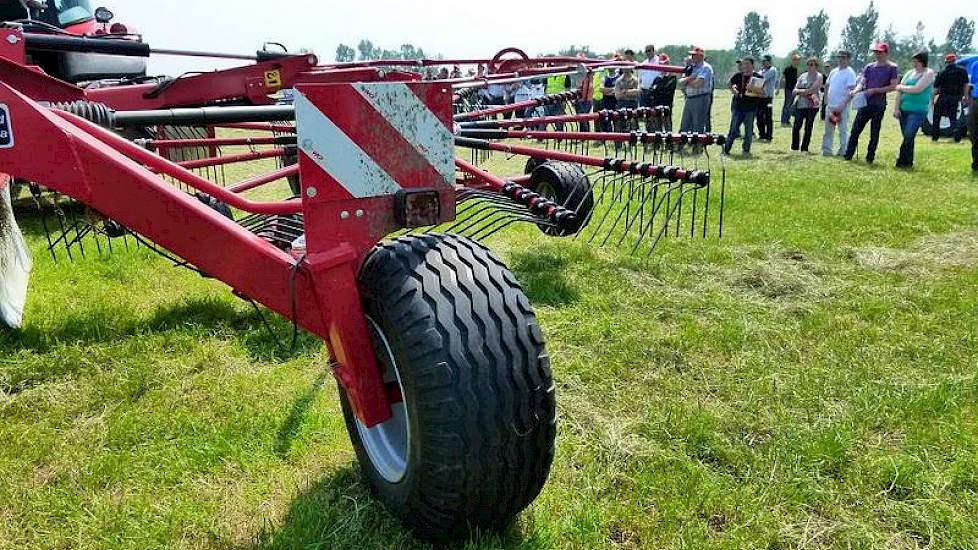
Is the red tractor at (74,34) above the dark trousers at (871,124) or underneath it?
above

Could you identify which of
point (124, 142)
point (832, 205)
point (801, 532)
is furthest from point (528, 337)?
point (832, 205)

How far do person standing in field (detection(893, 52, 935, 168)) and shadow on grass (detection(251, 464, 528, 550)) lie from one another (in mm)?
9738

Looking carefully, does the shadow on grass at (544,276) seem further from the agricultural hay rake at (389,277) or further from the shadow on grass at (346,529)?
the shadow on grass at (346,529)

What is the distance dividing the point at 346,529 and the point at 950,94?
50.4ft

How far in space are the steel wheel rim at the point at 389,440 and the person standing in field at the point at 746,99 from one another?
34.1 feet

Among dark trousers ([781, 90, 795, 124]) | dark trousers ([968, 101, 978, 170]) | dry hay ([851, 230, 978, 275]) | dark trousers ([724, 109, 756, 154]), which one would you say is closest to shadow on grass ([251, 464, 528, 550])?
dry hay ([851, 230, 978, 275])

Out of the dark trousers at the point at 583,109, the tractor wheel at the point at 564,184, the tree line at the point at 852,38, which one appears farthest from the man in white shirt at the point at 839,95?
the tree line at the point at 852,38

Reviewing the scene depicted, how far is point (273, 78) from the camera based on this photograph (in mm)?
4328

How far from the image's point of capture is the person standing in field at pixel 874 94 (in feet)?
33.5

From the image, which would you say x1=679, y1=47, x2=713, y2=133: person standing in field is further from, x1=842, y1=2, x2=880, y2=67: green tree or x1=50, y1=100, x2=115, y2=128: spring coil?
x1=842, y1=2, x2=880, y2=67: green tree

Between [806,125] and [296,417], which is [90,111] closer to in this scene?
Result: [296,417]

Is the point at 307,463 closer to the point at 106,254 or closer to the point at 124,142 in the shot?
the point at 124,142

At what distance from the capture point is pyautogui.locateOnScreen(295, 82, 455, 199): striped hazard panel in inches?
70.6

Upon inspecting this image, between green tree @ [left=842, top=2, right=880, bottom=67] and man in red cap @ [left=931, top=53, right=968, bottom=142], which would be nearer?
man in red cap @ [left=931, top=53, right=968, bottom=142]
